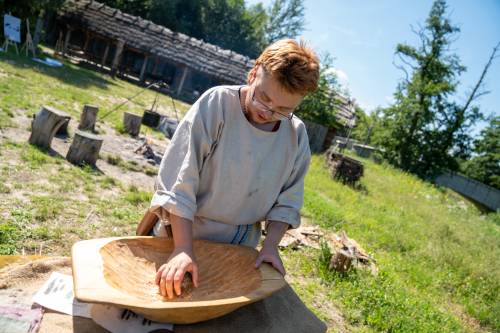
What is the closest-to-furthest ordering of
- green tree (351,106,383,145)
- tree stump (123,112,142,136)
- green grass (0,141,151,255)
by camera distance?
green grass (0,141,151,255) → tree stump (123,112,142,136) → green tree (351,106,383,145)

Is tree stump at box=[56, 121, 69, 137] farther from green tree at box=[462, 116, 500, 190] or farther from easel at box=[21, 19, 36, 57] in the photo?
green tree at box=[462, 116, 500, 190]

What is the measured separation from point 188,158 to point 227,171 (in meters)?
0.18

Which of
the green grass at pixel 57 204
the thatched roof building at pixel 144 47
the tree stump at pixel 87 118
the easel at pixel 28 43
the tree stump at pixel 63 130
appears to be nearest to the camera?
the green grass at pixel 57 204

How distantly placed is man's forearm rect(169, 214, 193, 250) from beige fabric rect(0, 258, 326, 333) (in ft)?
0.94

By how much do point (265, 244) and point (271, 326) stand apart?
33 centimetres

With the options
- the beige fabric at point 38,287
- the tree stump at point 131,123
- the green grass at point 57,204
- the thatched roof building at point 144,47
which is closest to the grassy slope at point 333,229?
the green grass at point 57,204

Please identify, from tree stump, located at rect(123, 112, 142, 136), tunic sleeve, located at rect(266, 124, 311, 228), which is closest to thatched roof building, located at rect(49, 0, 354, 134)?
tree stump, located at rect(123, 112, 142, 136)

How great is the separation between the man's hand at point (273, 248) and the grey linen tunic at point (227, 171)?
0.04 m

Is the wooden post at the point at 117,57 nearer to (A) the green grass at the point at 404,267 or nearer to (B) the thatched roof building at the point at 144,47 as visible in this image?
(B) the thatched roof building at the point at 144,47

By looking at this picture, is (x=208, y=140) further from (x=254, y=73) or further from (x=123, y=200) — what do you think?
(x=123, y=200)

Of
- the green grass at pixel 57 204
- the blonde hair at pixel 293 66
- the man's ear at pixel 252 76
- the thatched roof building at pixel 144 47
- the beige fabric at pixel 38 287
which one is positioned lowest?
the green grass at pixel 57 204

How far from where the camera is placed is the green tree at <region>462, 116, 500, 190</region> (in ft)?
99.1

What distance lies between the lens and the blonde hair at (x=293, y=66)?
1351mm

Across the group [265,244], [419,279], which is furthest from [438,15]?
[265,244]
